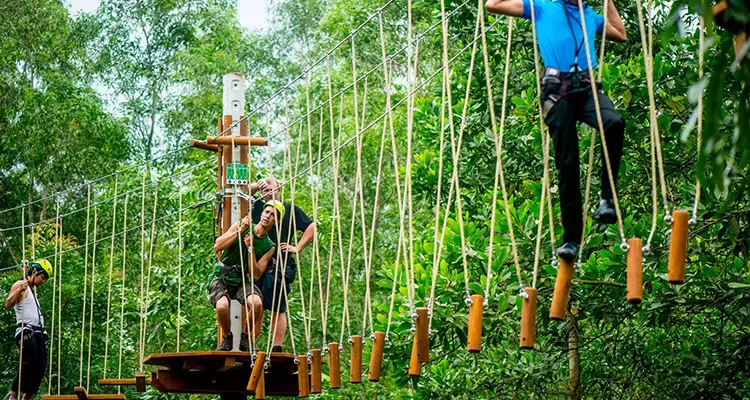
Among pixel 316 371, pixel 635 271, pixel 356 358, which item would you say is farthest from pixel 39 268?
pixel 635 271

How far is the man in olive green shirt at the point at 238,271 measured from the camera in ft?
22.1

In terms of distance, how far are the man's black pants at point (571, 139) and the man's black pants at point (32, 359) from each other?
511 cm

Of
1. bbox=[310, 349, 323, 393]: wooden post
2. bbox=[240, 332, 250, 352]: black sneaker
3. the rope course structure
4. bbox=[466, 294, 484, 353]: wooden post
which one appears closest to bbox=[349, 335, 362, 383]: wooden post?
the rope course structure

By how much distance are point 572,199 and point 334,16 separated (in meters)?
12.1

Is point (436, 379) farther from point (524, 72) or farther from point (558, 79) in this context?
point (558, 79)

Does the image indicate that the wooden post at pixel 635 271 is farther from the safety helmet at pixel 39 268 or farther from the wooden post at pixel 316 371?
the safety helmet at pixel 39 268

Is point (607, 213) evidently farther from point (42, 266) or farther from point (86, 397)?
point (42, 266)

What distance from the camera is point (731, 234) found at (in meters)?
5.76

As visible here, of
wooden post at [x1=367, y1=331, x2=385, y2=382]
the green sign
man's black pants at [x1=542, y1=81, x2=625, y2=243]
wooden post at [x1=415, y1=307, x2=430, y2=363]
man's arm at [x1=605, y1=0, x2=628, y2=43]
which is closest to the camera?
man's black pants at [x1=542, y1=81, x2=625, y2=243]

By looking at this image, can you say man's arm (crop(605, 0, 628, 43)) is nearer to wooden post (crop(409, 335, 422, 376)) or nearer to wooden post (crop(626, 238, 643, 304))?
wooden post (crop(626, 238, 643, 304))

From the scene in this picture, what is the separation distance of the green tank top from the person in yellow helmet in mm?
1643

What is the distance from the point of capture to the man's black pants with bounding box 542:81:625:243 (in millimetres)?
3896

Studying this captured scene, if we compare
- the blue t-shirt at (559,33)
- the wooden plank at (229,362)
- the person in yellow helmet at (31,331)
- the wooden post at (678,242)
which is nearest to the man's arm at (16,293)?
the person in yellow helmet at (31,331)

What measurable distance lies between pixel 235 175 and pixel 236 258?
75 cm
